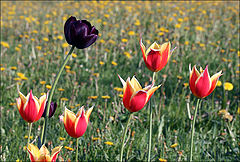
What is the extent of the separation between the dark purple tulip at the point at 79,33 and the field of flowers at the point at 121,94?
3 centimetres

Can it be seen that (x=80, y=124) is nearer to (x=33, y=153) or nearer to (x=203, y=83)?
(x=33, y=153)

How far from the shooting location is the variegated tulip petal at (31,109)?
94 cm

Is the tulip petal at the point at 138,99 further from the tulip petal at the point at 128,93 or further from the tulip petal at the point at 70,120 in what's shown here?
the tulip petal at the point at 70,120

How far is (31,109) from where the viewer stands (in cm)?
95

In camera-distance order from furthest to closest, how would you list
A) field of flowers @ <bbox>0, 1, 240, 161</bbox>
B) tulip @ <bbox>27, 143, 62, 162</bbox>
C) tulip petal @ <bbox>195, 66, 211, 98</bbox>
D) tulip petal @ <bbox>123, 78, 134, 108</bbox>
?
field of flowers @ <bbox>0, 1, 240, 161</bbox> < tulip petal @ <bbox>195, 66, 211, 98</bbox> < tulip petal @ <bbox>123, 78, 134, 108</bbox> < tulip @ <bbox>27, 143, 62, 162</bbox>

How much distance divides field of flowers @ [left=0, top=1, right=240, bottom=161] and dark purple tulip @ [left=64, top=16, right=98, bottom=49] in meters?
0.03

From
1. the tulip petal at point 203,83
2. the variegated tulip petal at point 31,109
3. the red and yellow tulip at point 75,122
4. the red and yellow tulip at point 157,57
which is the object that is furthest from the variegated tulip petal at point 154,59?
the variegated tulip petal at point 31,109

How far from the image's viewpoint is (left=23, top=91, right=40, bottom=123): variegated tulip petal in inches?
37.1

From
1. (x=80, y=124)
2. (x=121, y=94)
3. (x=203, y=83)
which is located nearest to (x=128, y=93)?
(x=80, y=124)

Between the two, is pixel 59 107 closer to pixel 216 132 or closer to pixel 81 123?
pixel 216 132

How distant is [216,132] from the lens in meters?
2.09

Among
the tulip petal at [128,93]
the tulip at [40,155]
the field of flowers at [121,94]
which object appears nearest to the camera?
the tulip at [40,155]

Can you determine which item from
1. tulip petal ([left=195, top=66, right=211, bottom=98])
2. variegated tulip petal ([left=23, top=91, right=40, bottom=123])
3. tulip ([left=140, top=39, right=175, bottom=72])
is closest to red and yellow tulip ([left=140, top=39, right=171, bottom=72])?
tulip ([left=140, top=39, right=175, bottom=72])

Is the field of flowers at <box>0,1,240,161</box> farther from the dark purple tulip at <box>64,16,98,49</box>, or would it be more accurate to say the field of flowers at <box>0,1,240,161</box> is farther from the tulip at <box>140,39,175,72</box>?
the tulip at <box>140,39,175,72</box>
